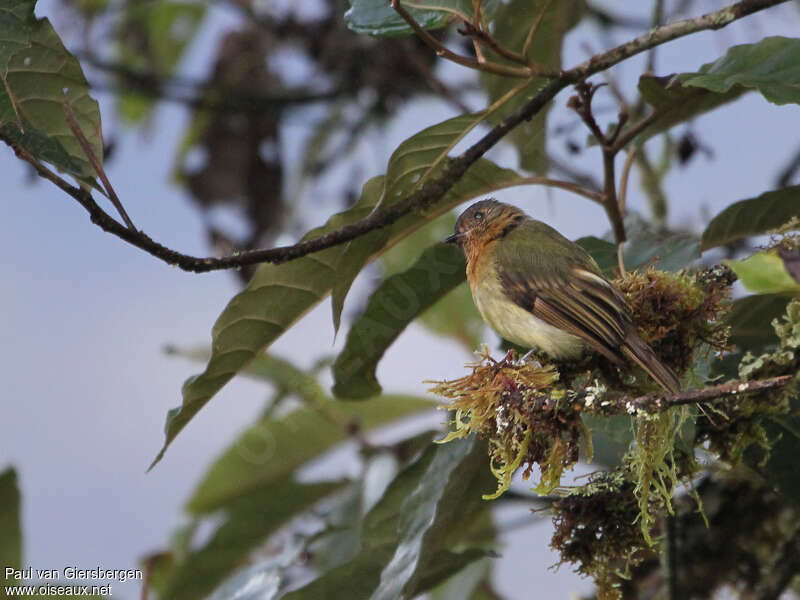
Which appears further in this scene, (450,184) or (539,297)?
(539,297)

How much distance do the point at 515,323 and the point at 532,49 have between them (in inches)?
39.2

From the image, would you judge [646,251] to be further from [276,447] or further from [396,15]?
[276,447]

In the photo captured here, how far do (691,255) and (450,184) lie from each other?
679mm

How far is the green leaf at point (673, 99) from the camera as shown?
2844 millimetres

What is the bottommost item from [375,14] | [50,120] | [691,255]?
[691,255]

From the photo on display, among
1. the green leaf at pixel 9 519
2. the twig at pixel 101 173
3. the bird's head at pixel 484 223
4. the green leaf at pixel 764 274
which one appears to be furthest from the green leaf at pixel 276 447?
the green leaf at pixel 764 274

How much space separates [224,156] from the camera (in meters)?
6.69

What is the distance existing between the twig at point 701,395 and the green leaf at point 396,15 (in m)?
1.16

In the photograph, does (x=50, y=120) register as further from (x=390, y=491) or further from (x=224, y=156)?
(x=224, y=156)

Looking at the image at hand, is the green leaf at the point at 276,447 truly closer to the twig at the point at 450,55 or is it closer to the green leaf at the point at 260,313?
the green leaf at the point at 260,313

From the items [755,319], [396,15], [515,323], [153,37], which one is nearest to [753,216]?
[755,319]

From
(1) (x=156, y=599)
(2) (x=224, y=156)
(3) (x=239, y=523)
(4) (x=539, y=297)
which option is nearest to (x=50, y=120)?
(4) (x=539, y=297)

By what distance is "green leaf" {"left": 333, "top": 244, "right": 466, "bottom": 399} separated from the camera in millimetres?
2977

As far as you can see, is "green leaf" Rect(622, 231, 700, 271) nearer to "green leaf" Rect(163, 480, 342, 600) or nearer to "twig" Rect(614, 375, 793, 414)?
"twig" Rect(614, 375, 793, 414)
